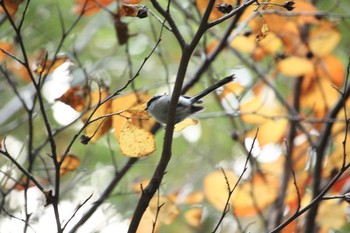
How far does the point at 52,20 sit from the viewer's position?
3412 millimetres

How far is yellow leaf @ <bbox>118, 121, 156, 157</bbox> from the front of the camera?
1682 millimetres

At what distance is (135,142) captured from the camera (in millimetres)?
1681

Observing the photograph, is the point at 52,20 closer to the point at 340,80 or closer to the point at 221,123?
the point at 221,123

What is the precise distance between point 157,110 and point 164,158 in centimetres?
24

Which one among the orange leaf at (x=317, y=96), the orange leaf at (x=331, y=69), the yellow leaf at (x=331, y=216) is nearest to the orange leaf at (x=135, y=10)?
the yellow leaf at (x=331, y=216)

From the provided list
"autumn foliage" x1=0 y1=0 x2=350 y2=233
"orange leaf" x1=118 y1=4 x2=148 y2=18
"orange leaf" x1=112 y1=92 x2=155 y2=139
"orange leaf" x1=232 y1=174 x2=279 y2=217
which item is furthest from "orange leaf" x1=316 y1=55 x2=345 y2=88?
"orange leaf" x1=118 y1=4 x2=148 y2=18

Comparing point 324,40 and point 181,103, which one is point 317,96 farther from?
point 181,103

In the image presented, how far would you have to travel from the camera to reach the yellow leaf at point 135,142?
1.68 meters

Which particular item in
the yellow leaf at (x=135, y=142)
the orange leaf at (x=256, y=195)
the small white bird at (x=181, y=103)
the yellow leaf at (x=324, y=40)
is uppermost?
the yellow leaf at (x=324, y=40)

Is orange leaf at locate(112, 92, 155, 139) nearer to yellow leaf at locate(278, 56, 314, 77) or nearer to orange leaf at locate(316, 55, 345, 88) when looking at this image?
yellow leaf at locate(278, 56, 314, 77)

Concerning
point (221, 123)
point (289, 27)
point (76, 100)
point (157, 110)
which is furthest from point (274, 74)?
point (157, 110)

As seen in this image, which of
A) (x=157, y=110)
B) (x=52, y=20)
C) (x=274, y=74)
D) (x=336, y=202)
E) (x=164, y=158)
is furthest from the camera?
(x=274, y=74)

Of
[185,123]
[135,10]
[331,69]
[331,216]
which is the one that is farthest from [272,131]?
[135,10]

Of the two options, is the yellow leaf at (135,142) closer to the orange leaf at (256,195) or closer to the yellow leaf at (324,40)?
the orange leaf at (256,195)
